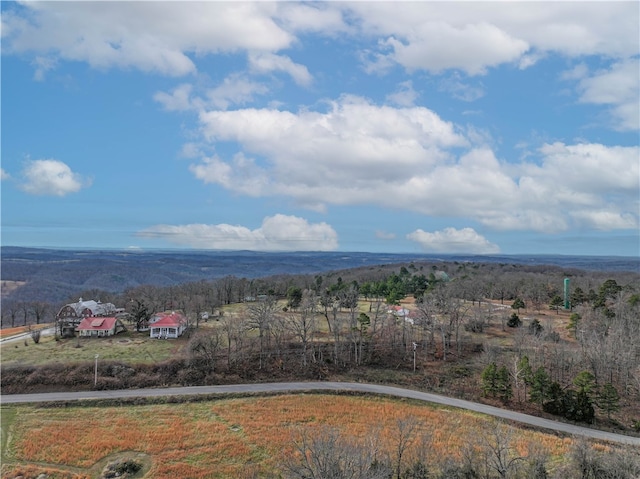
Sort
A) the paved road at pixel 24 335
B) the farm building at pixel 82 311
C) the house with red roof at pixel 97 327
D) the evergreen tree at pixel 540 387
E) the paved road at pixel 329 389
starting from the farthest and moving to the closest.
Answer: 1. the farm building at pixel 82 311
2. the house with red roof at pixel 97 327
3. the paved road at pixel 24 335
4. the evergreen tree at pixel 540 387
5. the paved road at pixel 329 389

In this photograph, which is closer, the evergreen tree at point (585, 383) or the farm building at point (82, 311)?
the evergreen tree at point (585, 383)

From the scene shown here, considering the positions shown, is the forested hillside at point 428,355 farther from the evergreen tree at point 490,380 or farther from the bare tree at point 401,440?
the bare tree at point 401,440

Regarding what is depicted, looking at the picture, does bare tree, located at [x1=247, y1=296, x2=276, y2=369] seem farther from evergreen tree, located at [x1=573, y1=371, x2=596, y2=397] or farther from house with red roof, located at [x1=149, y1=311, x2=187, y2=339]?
evergreen tree, located at [x1=573, y1=371, x2=596, y2=397]

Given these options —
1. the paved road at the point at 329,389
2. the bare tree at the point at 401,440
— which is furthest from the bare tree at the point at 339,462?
the paved road at the point at 329,389

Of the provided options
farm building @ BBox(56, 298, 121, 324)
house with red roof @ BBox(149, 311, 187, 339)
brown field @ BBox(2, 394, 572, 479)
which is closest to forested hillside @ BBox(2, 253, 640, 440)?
Result: house with red roof @ BBox(149, 311, 187, 339)

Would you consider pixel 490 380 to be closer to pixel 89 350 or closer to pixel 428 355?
pixel 428 355

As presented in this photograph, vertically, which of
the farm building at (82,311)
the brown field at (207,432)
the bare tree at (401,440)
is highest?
the farm building at (82,311)

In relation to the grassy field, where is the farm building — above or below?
above
